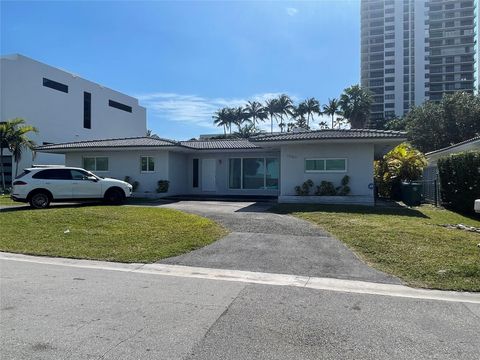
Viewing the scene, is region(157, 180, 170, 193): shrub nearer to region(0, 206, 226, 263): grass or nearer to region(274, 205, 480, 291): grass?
region(0, 206, 226, 263): grass

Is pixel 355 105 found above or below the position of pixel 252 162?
above

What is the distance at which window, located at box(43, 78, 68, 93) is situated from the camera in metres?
45.7

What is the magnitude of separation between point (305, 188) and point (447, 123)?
40.8 meters

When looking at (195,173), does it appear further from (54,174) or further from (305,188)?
(54,174)

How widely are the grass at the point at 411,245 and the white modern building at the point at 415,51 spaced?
107 metres

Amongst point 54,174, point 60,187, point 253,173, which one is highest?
point 253,173

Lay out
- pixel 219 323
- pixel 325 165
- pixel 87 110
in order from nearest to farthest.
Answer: pixel 219 323
pixel 325 165
pixel 87 110

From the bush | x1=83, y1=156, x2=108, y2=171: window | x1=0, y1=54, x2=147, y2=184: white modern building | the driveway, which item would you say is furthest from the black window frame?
x1=0, y1=54, x2=147, y2=184: white modern building

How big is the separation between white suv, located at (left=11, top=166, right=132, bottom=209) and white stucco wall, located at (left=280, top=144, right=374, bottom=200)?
7384 mm

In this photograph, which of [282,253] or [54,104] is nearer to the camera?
[282,253]

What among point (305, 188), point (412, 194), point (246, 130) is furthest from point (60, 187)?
point (246, 130)

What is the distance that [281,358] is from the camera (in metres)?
3.90

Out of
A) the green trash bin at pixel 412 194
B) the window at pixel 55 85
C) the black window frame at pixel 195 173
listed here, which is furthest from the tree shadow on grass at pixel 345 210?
the window at pixel 55 85

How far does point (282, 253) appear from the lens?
29.6ft
